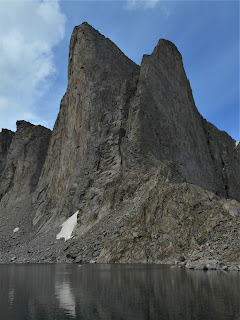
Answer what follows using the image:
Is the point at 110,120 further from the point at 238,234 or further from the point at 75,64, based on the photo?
the point at 238,234

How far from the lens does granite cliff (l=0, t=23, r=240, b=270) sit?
3275cm

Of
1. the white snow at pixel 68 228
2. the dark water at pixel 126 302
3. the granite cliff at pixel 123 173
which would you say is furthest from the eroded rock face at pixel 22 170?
the dark water at pixel 126 302

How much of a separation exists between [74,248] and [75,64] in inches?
1687

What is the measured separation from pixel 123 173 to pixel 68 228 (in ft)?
38.5

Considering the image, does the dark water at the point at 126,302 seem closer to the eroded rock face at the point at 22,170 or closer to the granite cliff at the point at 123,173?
the granite cliff at the point at 123,173

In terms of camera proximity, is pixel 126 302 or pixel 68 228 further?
pixel 68 228

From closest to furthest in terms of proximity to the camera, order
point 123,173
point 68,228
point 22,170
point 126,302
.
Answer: point 126,302, point 123,173, point 68,228, point 22,170

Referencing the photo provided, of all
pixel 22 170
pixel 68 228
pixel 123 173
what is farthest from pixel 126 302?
pixel 22 170

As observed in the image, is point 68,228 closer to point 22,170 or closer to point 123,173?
point 123,173

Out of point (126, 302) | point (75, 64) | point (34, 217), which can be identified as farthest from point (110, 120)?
point (126, 302)

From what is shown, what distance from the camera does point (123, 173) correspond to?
1923 inches

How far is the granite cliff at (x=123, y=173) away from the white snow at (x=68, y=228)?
1320 mm

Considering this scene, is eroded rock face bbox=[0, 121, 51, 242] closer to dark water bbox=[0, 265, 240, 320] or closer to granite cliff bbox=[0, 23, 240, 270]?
granite cliff bbox=[0, 23, 240, 270]

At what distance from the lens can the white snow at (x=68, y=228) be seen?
1889 inches
